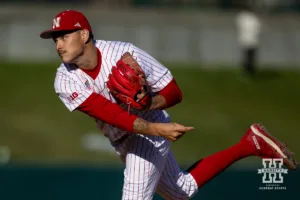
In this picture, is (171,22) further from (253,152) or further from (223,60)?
(253,152)

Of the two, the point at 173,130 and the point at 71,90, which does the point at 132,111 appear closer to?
the point at 71,90

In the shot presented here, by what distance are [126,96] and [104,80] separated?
250 mm

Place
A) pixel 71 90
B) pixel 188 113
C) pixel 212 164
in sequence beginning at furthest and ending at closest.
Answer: pixel 188 113 < pixel 212 164 < pixel 71 90

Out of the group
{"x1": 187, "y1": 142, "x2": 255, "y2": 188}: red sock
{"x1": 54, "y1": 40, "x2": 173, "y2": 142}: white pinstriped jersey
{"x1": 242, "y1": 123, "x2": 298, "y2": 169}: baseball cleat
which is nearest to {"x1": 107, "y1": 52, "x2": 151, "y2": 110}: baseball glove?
{"x1": 54, "y1": 40, "x2": 173, "y2": 142}: white pinstriped jersey

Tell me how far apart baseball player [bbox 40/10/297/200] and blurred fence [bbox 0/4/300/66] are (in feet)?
39.5

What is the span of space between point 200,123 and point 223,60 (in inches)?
145

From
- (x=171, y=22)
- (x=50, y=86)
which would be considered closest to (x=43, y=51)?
(x=50, y=86)

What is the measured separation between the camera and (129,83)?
538 cm

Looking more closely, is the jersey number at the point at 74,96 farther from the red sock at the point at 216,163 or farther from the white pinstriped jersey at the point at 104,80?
the red sock at the point at 216,163

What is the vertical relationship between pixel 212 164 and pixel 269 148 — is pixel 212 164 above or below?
Result: below

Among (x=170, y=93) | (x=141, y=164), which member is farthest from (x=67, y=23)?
(x=141, y=164)

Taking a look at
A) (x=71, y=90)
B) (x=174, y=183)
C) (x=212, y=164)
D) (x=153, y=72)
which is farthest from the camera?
(x=212, y=164)

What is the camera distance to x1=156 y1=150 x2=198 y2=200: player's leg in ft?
20.2

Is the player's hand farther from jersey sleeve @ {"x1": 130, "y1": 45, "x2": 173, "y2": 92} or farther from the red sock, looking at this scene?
the red sock
